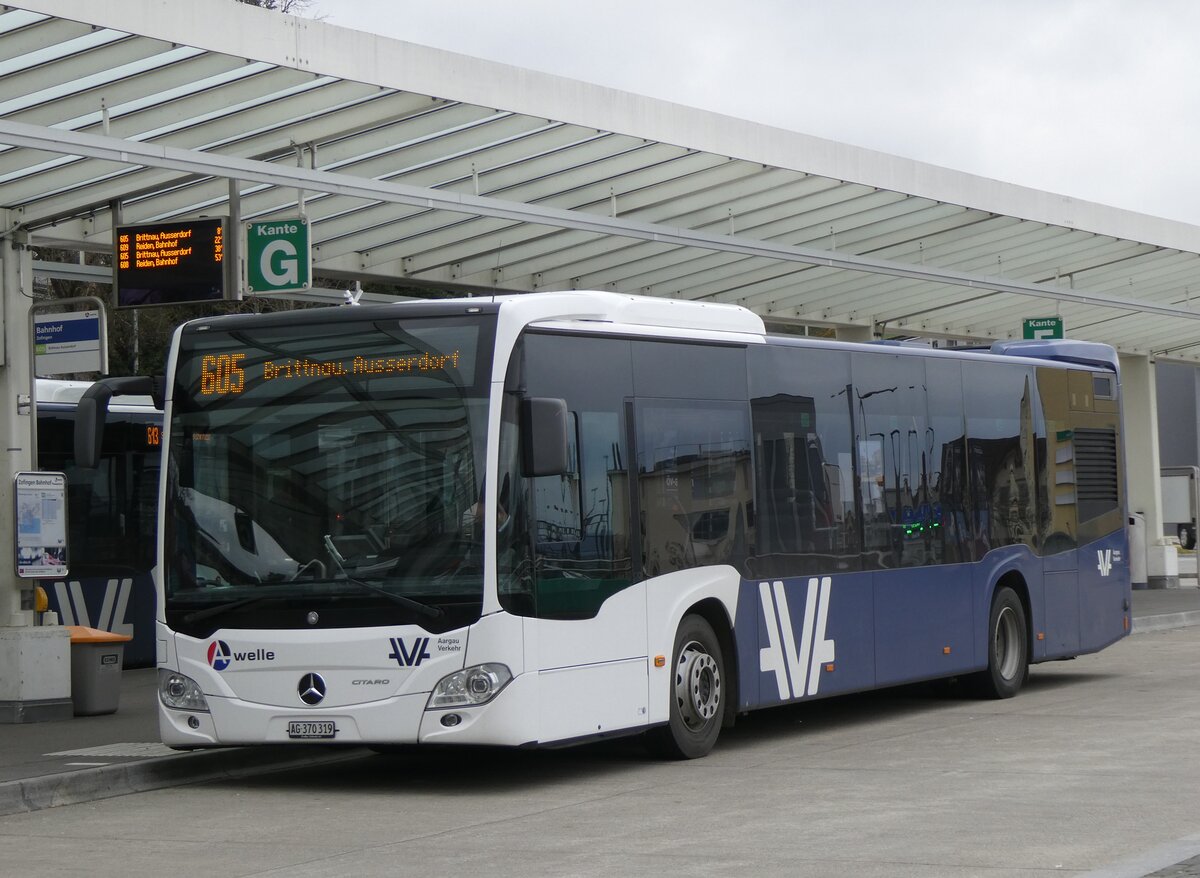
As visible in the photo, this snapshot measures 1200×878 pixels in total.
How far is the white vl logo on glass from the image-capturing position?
1284 centimetres

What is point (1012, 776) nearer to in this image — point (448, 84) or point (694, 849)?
point (694, 849)

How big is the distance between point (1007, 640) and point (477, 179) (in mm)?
6116

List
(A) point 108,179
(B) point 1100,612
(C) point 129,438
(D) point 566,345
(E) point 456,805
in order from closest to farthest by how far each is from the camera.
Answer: (E) point 456,805, (D) point 566,345, (A) point 108,179, (B) point 1100,612, (C) point 129,438

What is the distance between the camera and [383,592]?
10.6 metres

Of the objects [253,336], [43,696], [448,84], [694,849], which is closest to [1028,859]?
[694,849]

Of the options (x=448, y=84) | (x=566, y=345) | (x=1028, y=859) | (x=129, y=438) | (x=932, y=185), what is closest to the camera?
(x=1028, y=859)

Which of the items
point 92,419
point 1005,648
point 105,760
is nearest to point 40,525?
point 105,760

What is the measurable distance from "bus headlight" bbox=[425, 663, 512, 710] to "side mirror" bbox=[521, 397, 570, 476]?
1138mm

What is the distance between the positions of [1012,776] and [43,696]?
765cm

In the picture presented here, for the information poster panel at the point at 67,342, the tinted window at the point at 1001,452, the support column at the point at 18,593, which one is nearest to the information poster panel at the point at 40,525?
the support column at the point at 18,593

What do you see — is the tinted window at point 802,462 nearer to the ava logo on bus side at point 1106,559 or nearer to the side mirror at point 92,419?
the side mirror at point 92,419

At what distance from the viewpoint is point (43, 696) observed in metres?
14.5

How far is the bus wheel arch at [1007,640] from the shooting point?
52.7 ft

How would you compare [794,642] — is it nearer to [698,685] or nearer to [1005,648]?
[698,685]
